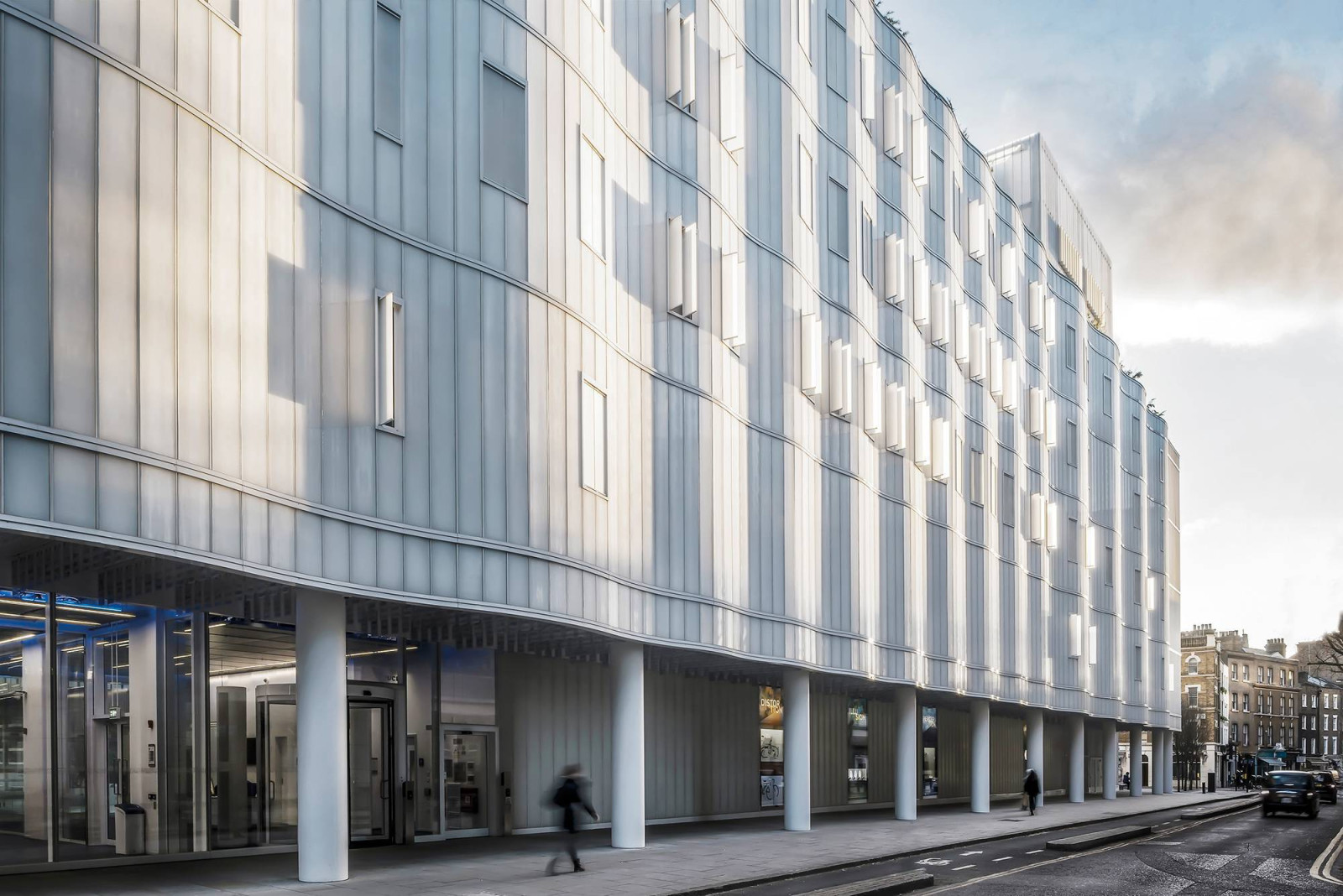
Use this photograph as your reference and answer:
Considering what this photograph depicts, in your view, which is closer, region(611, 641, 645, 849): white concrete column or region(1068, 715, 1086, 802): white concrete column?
region(611, 641, 645, 849): white concrete column

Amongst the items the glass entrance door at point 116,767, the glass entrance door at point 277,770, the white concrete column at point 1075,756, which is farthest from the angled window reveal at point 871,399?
the white concrete column at point 1075,756

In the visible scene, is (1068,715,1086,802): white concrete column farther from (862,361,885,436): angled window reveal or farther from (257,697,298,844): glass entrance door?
(257,697,298,844): glass entrance door

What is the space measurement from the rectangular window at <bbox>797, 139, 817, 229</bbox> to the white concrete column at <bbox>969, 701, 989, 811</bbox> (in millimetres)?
17794

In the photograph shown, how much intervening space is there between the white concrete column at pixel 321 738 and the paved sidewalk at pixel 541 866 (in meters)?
0.42

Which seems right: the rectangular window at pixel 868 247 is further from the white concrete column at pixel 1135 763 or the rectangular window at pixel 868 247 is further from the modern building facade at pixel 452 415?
the white concrete column at pixel 1135 763

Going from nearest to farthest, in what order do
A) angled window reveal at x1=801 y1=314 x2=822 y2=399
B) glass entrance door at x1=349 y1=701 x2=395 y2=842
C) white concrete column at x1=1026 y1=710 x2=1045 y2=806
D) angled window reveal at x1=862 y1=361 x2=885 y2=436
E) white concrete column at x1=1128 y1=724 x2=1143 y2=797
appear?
glass entrance door at x1=349 y1=701 x2=395 y2=842 → angled window reveal at x1=801 y1=314 x2=822 y2=399 → angled window reveal at x1=862 y1=361 x2=885 y2=436 → white concrete column at x1=1026 y1=710 x2=1045 y2=806 → white concrete column at x1=1128 y1=724 x2=1143 y2=797

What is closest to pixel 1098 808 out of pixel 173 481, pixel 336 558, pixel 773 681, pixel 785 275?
pixel 773 681

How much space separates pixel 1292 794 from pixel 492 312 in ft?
118

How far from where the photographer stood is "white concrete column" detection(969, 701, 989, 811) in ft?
133

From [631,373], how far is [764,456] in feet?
18.0

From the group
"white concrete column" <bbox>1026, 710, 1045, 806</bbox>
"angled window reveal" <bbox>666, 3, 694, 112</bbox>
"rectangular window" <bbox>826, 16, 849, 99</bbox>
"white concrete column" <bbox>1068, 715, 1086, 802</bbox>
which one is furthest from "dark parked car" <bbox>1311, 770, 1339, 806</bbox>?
"angled window reveal" <bbox>666, 3, 694, 112</bbox>

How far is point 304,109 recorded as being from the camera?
1672cm

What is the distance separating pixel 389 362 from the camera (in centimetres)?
1738

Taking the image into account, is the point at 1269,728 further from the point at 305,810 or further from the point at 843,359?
the point at 305,810
